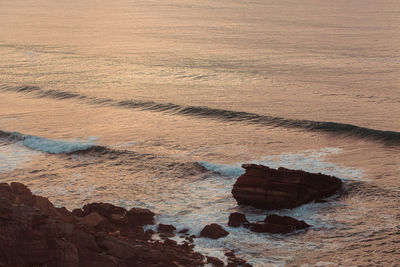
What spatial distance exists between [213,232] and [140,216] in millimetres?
2426

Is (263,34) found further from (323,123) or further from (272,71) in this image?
(323,123)

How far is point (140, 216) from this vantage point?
17.4 metres

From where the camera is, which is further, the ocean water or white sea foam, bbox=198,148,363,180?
white sea foam, bbox=198,148,363,180

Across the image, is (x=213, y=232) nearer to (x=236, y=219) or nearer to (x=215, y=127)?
(x=236, y=219)

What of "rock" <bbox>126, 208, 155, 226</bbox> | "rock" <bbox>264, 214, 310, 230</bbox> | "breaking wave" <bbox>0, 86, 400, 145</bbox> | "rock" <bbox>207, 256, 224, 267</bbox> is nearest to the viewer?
"rock" <bbox>207, 256, 224, 267</bbox>

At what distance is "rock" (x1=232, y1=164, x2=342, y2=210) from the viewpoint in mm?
17844

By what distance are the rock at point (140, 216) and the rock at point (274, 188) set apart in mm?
2953

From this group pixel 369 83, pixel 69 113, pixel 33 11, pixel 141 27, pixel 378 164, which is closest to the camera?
pixel 378 164

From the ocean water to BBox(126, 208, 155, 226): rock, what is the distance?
0.54 meters

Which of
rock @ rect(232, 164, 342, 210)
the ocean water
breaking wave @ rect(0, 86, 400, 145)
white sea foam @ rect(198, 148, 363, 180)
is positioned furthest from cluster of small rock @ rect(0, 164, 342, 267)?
breaking wave @ rect(0, 86, 400, 145)

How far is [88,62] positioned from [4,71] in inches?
294

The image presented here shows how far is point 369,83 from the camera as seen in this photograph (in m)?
39.6

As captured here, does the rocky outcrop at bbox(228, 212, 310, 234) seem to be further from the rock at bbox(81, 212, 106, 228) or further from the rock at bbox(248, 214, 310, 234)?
the rock at bbox(81, 212, 106, 228)

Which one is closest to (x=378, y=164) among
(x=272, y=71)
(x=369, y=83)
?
(x=369, y=83)
